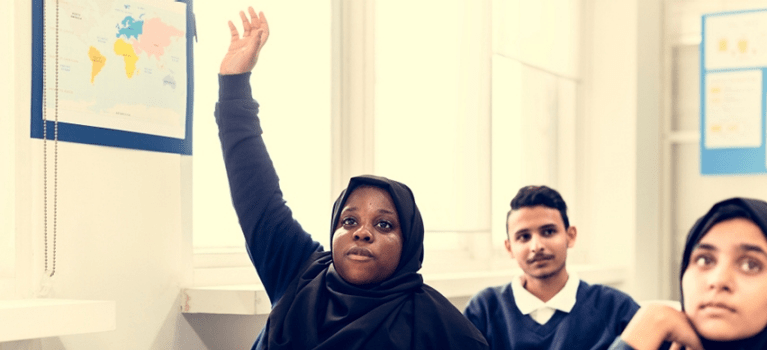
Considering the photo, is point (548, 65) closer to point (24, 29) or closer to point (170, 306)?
point (170, 306)

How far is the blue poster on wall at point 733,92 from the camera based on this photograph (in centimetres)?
375

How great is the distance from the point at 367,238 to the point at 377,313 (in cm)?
15

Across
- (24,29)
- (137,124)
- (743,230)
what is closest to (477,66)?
(137,124)

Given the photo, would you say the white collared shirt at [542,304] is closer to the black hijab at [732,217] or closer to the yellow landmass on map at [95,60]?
the black hijab at [732,217]

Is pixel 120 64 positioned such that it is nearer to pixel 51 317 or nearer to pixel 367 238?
pixel 51 317

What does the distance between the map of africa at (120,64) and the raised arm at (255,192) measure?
8.3 inches

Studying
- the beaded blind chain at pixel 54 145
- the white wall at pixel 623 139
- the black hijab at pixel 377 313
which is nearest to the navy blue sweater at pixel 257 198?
the black hijab at pixel 377 313

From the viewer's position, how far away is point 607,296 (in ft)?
6.97

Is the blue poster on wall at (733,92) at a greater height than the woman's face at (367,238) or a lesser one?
greater

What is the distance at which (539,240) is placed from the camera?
6.77 feet

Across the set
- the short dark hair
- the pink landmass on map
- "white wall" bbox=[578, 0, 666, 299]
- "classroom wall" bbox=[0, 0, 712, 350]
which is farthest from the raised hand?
"white wall" bbox=[578, 0, 666, 299]

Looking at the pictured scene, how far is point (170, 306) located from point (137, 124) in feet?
1.48

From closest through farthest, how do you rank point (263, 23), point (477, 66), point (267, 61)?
point (263, 23) < point (267, 61) < point (477, 66)

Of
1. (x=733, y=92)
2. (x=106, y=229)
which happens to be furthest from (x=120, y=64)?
(x=733, y=92)
